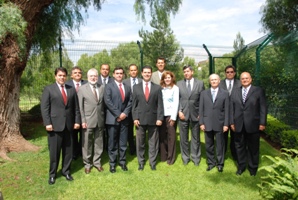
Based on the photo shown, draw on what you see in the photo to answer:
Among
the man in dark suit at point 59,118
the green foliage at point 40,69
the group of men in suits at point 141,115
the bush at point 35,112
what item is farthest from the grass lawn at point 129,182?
the bush at point 35,112

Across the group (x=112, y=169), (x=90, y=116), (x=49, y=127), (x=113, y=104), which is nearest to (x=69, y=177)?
(x=112, y=169)

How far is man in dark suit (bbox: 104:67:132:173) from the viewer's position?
5078mm

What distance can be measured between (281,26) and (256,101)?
4741mm

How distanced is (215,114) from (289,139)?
2285mm

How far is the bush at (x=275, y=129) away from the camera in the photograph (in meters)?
6.73

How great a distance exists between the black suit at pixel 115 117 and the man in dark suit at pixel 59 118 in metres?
0.58

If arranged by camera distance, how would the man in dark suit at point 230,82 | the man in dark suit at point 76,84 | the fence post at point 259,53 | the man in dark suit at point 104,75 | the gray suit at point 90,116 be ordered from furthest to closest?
the fence post at point 259,53 < the man in dark suit at point 104,75 < the man in dark suit at point 230,82 < the man in dark suit at point 76,84 < the gray suit at point 90,116

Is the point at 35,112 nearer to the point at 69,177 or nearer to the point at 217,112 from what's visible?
the point at 69,177

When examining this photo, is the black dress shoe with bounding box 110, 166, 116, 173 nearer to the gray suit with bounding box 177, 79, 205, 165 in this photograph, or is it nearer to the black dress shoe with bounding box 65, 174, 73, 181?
the black dress shoe with bounding box 65, 174, 73, 181

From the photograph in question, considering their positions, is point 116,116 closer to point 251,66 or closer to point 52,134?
point 52,134

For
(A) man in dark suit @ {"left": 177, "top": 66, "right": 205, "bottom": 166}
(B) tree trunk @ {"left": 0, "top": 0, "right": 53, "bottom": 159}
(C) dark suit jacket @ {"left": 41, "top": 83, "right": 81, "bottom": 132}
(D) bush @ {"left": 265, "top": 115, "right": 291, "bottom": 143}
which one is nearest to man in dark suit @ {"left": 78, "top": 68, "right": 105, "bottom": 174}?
(C) dark suit jacket @ {"left": 41, "top": 83, "right": 81, "bottom": 132}

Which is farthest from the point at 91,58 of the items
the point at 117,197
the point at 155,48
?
the point at 117,197

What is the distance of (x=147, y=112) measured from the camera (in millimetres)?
5172

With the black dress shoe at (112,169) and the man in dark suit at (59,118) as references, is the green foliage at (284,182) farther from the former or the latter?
the man in dark suit at (59,118)
